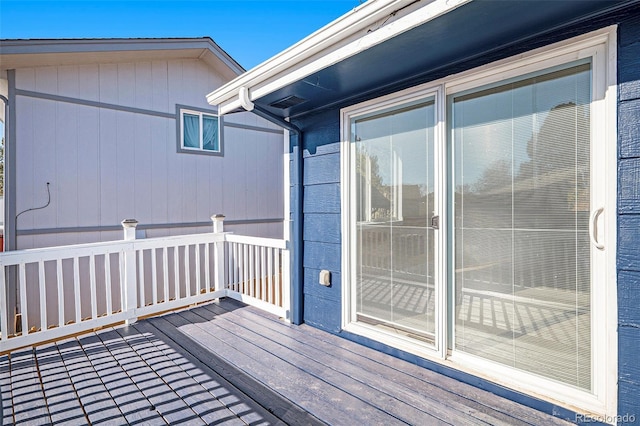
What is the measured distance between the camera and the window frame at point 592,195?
5.53 feet

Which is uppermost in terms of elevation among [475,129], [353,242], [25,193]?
[475,129]

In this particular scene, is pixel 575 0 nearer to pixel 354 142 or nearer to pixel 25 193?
pixel 354 142

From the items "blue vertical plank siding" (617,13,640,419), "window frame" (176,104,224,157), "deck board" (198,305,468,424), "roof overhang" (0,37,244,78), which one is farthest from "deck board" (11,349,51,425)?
"window frame" (176,104,224,157)

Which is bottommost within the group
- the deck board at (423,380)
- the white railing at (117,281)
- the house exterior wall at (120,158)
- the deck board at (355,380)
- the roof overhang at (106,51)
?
the deck board at (355,380)

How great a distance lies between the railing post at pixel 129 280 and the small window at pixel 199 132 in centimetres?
257

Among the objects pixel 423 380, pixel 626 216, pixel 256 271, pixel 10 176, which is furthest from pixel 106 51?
pixel 626 216

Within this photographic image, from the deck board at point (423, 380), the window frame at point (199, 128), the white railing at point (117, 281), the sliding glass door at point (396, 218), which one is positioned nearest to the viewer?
the deck board at point (423, 380)

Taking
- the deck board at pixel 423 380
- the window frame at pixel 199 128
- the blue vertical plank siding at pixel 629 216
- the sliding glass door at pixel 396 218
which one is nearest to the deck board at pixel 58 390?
the deck board at pixel 423 380

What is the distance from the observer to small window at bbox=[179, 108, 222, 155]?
5801mm

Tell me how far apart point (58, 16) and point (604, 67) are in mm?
6147

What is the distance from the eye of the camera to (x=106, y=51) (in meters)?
4.54

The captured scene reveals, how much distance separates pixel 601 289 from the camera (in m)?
1.72

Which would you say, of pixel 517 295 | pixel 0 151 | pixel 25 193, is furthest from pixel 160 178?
pixel 517 295

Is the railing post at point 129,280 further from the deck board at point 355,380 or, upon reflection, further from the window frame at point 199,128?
the window frame at point 199,128
